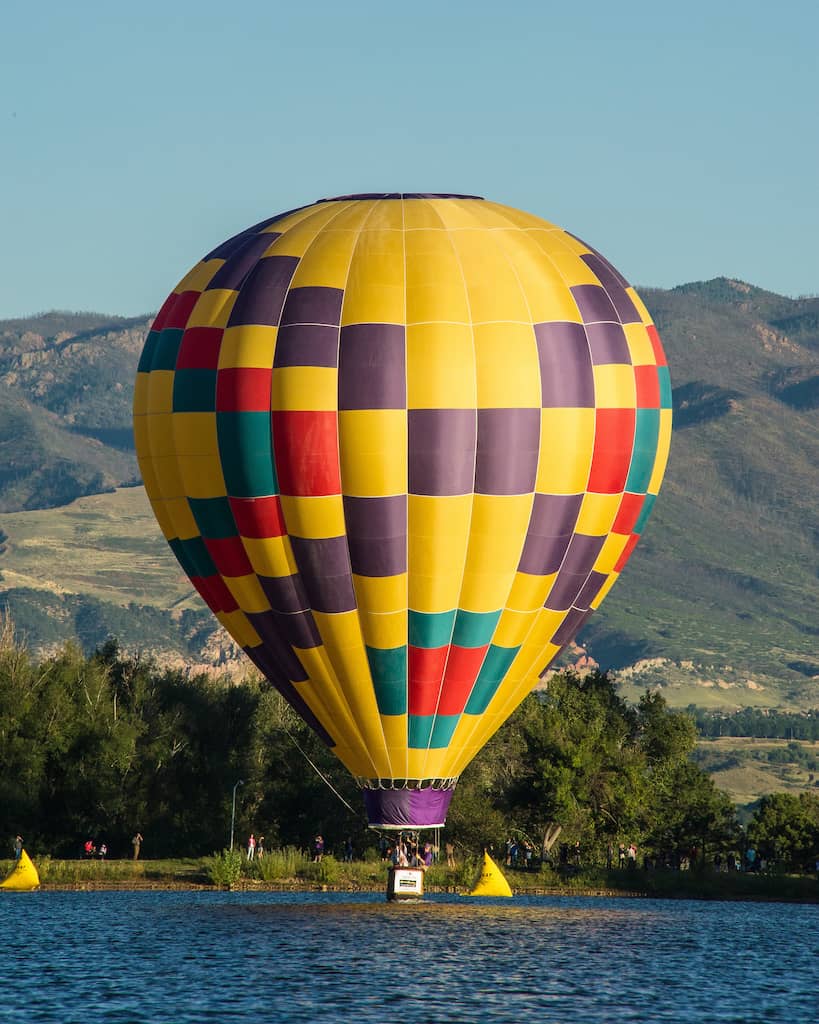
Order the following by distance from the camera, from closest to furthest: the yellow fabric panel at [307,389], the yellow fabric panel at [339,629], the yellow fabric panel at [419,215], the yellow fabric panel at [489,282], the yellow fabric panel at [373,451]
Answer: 1. the yellow fabric panel at [373,451]
2. the yellow fabric panel at [307,389]
3. the yellow fabric panel at [489,282]
4. the yellow fabric panel at [339,629]
5. the yellow fabric panel at [419,215]

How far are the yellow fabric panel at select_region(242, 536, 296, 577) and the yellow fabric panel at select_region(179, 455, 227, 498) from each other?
1681mm

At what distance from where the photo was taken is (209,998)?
44125mm

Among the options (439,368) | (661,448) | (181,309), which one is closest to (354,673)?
(439,368)

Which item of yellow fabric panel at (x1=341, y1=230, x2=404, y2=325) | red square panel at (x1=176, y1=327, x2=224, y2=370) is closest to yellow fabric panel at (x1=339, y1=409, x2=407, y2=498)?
yellow fabric panel at (x1=341, y1=230, x2=404, y2=325)

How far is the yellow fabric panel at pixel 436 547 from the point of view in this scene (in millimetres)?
53844

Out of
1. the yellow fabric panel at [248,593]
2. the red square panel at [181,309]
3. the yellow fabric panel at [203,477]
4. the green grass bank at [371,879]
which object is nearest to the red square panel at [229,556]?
the yellow fabric panel at [248,593]

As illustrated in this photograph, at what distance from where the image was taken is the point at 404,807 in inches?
2231

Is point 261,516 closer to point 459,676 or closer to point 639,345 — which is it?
point 459,676

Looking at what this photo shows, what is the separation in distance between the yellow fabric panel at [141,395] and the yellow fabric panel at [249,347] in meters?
4.38

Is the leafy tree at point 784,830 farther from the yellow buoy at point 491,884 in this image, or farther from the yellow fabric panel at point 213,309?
the yellow fabric panel at point 213,309

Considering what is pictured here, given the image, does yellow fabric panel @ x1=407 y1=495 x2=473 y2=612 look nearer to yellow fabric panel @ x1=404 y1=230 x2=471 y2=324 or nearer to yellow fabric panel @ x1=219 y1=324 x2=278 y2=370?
yellow fabric panel @ x1=404 y1=230 x2=471 y2=324

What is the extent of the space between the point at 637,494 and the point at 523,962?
1529 centimetres

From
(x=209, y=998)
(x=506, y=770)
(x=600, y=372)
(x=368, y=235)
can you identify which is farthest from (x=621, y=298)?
(x=506, y=770)

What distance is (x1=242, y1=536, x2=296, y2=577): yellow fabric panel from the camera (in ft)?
180
